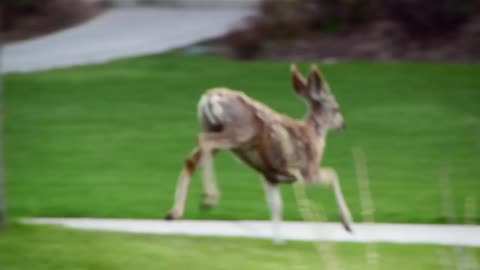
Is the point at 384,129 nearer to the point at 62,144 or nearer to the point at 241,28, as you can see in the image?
the point at 62,144

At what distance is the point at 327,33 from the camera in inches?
1094

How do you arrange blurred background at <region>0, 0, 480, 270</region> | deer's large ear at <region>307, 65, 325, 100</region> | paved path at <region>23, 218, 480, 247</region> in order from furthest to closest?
1. paved path at <region>23, 218, 480, 247</region>
2. deer's large ear at <region>307, 65, 325, 100</region>
3. blurred background at <region>0, 0, 480, 270</region>

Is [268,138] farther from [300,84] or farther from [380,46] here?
[380,46]

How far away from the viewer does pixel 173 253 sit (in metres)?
10.0

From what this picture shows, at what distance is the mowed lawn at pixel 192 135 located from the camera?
13031mm

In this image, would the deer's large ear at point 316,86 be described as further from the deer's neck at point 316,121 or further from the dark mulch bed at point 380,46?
the dark mulch bed at point 380,46

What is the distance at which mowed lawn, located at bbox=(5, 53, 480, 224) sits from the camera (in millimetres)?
13031

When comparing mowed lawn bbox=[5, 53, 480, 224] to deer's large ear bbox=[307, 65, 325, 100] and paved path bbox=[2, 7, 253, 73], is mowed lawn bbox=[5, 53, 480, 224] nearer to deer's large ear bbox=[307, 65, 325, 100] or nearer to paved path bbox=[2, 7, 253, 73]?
paved path bbox=[2, 7, 253, 73]

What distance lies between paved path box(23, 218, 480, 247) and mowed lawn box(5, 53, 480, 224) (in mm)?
344

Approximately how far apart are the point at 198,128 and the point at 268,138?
8017mm

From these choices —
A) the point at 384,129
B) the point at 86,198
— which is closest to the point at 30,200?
the point at 86,198

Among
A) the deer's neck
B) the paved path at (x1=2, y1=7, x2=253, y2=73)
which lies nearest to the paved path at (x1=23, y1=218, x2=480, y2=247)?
the deer's neck

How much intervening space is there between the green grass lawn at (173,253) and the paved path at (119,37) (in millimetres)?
14639

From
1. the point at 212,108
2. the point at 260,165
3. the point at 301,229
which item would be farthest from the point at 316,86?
the point at 301,229
